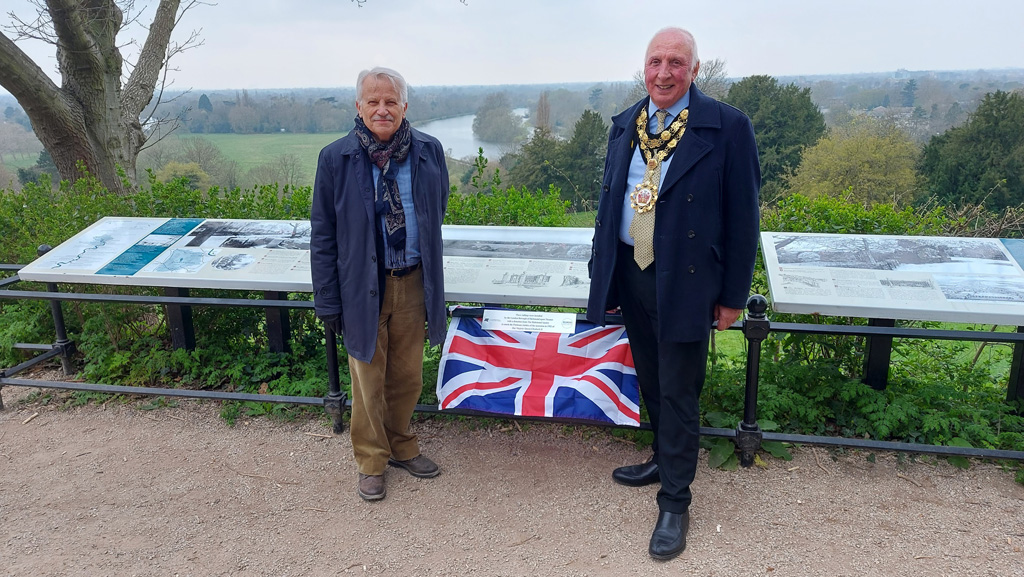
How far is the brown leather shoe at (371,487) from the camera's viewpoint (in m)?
3.23

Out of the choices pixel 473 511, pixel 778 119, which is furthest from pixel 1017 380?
pixel 778 119

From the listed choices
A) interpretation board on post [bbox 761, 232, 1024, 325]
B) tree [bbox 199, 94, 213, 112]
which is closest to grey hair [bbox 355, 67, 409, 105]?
interpretation board on post [bbox 761, 232, 1024, 325]

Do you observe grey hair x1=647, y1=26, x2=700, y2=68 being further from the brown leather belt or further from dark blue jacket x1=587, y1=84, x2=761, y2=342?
the brown leather belt

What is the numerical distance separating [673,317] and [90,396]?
3.92 meters

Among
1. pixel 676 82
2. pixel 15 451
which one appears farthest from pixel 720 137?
pixel 15 451

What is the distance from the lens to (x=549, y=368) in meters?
3.55

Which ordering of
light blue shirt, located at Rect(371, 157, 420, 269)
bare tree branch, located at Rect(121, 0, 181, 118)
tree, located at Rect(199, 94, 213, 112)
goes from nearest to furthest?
light blue shirt, located at Rect(371, 157, 420, 269) → bare tree branch, located at Rect(121, 0, 181, 118) → tree, located at Rect(199, 94, 213, 112)

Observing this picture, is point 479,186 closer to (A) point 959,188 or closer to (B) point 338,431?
(B) point 338,431

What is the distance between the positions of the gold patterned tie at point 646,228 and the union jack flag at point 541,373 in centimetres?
86

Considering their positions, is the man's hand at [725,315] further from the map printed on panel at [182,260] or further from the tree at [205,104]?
the tree at [205,104]

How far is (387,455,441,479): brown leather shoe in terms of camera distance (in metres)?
3.43

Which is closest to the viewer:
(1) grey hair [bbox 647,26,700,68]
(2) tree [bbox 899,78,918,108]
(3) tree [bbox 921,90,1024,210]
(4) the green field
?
(1) grey hair [bbox 647,26,700,68]

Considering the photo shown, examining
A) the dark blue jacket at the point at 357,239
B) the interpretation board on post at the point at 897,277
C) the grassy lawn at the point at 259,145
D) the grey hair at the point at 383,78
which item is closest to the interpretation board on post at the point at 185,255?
the dark blue jacket at the point at 357,239

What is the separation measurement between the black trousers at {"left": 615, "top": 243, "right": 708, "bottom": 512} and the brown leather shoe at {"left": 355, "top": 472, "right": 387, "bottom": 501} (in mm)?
1297
